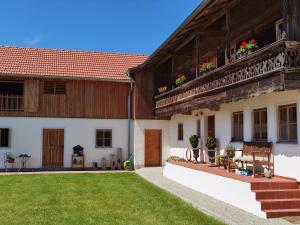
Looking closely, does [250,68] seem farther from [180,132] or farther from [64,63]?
[64,63]

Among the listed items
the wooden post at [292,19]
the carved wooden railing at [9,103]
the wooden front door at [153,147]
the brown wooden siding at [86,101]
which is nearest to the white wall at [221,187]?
the wooden post at [292,19]

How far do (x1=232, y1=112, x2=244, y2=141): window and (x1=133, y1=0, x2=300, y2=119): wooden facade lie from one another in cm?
90

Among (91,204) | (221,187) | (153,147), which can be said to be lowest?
(91,204)

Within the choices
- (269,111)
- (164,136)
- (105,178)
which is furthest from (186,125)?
(269,111)

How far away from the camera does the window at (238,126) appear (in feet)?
45.6

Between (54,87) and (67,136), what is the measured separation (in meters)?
2.88

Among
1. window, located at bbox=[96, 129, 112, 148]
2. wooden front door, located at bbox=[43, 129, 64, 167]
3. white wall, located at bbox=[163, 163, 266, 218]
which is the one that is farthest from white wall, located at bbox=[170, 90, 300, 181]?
wooden front door, located at bbox=[43, 129, 64, 167]

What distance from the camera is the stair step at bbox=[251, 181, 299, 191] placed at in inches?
398

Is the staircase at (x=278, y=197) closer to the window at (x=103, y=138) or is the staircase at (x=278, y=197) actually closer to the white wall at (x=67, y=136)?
the white wall at (x=67, y=136)

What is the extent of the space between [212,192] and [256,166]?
1.63 metres

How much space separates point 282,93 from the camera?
36.3 feet

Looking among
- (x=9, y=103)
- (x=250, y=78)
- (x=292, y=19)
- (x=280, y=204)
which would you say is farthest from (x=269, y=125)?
(x=9, y=103)

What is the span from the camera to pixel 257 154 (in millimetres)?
12289

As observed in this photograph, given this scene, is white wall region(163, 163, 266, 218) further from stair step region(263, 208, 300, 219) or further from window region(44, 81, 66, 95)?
window region(44, 81, 66, 95)
